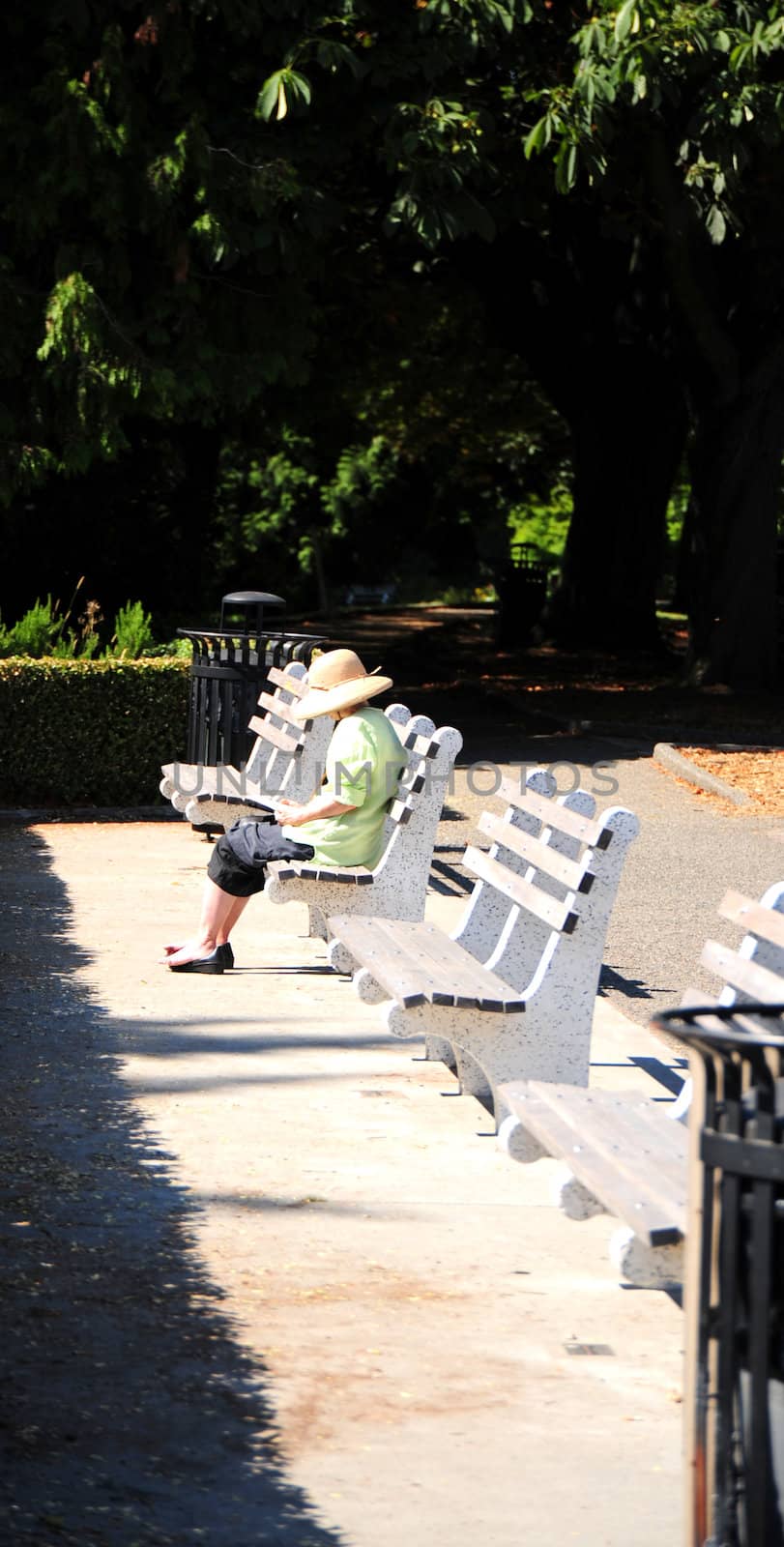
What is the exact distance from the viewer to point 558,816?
6012 millimetres

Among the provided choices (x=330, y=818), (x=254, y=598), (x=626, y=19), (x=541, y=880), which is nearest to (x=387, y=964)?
(x=541, y=880)

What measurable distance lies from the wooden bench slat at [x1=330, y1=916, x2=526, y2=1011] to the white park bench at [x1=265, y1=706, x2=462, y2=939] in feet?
1.63

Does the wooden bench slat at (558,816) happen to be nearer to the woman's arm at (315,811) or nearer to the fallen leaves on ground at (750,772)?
the woman's arm at (315,811)

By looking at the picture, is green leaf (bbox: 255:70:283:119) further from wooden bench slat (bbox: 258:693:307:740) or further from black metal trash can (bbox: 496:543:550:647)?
black metal trash can (bbox: 496:543:550:647)

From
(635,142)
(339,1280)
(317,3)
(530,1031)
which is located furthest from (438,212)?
(339,1280)

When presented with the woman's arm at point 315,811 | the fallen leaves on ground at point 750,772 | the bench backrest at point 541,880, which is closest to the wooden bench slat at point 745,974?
the bench backrest at point 541,880

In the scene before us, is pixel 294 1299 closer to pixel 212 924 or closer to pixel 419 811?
pixel 419 811

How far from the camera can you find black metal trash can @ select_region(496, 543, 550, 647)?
32.0 m

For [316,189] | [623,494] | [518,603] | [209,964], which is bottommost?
[209,964]

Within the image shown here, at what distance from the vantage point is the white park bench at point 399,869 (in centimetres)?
773

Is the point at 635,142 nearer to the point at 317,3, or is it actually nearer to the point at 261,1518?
the point at 317,3

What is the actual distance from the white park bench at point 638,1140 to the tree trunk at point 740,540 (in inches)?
743

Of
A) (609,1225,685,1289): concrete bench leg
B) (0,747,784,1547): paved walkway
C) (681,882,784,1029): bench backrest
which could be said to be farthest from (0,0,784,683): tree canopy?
(609,1225,685,1289): concrete bench leg

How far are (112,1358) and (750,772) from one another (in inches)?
494
